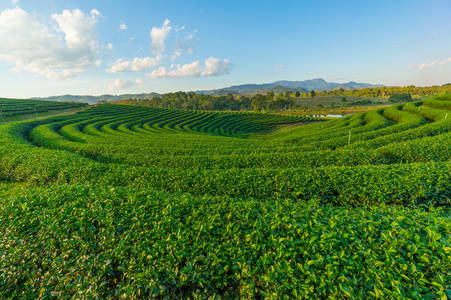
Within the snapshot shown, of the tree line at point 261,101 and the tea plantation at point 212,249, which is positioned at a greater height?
the tree line at point 261,101

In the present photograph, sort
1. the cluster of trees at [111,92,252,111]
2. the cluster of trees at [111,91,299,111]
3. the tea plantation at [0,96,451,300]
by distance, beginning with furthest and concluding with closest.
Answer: the cluster of trees at [111,92,252,111], the cluster of trees at [111,91,299,111], the tea plantation at [0,96,451,300]

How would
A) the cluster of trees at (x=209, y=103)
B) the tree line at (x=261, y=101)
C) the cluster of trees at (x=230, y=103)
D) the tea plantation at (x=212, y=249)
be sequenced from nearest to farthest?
the tea plantation at (x=212, y=249), the cluster of trees at (x=230, y=103), the tree line at (x=261, y=101), the cluster of trees at (x=209, y=103)

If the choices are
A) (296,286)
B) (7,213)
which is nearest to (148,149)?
(7,213)

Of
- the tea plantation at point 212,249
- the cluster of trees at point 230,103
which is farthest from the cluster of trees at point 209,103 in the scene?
the tea plantation at point 212,249

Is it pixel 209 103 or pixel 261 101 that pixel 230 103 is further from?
pixel 261 101

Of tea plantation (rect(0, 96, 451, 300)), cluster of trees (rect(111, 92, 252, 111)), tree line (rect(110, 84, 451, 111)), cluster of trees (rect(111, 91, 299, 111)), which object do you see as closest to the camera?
tea plantation (rect(0, 96, 451, 300))

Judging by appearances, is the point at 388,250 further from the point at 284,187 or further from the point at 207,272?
the point at 284,187

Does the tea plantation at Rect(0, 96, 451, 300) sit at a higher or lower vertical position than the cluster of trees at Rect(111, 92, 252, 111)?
lower

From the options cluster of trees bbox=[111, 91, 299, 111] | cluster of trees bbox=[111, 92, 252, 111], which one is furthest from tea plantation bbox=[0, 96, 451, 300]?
cluster of trees bbox=[111, 92, 252, 111]

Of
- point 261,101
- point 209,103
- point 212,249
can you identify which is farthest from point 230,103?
point 212,249

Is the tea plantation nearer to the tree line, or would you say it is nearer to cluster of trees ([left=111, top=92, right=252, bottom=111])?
the tree line

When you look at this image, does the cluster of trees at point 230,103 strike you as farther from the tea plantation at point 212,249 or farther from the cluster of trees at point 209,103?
the tea plantation at point 212,249

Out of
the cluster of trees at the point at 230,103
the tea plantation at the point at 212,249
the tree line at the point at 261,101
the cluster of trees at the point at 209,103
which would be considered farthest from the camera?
the cluster of trees at the point at 209,103

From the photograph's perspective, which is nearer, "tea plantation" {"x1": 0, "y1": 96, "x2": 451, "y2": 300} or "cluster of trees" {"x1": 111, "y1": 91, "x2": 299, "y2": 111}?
"tea plantation" {"x1": 0, "y1": 96, "x2": 451, "y2": 300}
